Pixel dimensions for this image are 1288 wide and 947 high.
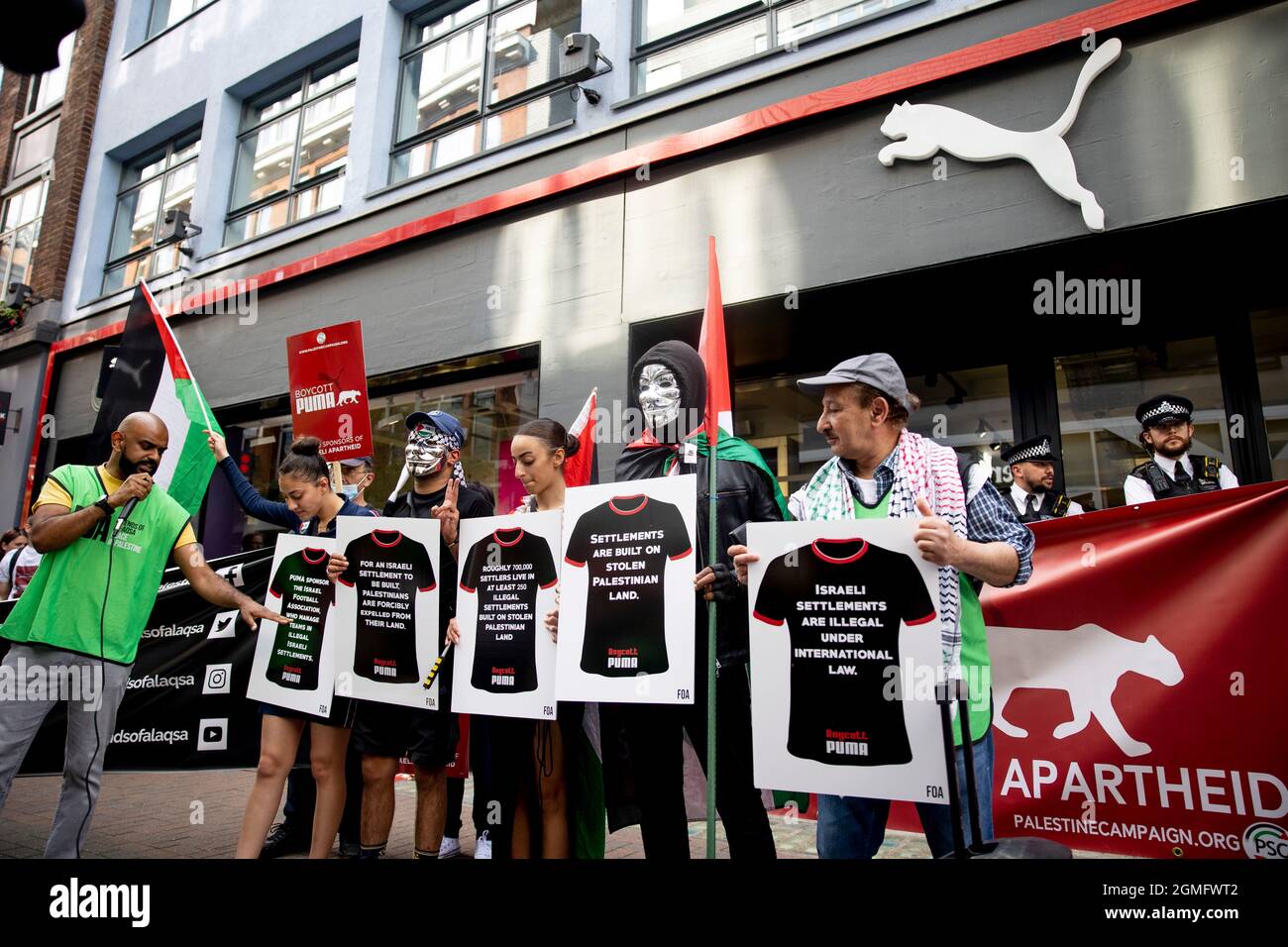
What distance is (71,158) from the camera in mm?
13680

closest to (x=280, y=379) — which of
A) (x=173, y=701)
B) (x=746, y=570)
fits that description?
(x=173, y=701)

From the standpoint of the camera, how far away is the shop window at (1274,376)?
5887 mm

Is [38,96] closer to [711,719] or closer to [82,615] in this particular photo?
[82,615]

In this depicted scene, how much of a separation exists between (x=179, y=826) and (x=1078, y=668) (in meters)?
5.40

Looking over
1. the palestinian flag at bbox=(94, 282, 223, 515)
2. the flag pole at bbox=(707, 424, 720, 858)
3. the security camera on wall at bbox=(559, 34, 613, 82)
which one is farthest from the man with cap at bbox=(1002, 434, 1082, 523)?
the palestinian flag at bbox=(94, 282, 223, 515)

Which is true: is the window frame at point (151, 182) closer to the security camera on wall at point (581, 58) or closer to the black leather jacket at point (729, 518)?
the security camera on wall at point (581, 58)

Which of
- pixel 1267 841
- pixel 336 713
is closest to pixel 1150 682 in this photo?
pixel 1267 841

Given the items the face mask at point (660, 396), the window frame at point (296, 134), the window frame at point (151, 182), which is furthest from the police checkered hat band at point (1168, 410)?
the window frame at point (151, 182)

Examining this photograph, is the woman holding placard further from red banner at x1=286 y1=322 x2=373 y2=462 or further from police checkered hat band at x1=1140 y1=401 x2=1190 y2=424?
police checkered hat band at x1=1140 y1=401 x2=1190 y2=424

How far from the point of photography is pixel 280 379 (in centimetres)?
979

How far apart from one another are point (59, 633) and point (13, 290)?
518 inches

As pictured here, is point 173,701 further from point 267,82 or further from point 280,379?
point 267,82

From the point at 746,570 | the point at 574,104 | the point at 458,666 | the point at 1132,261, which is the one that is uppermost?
the point at 574,104
